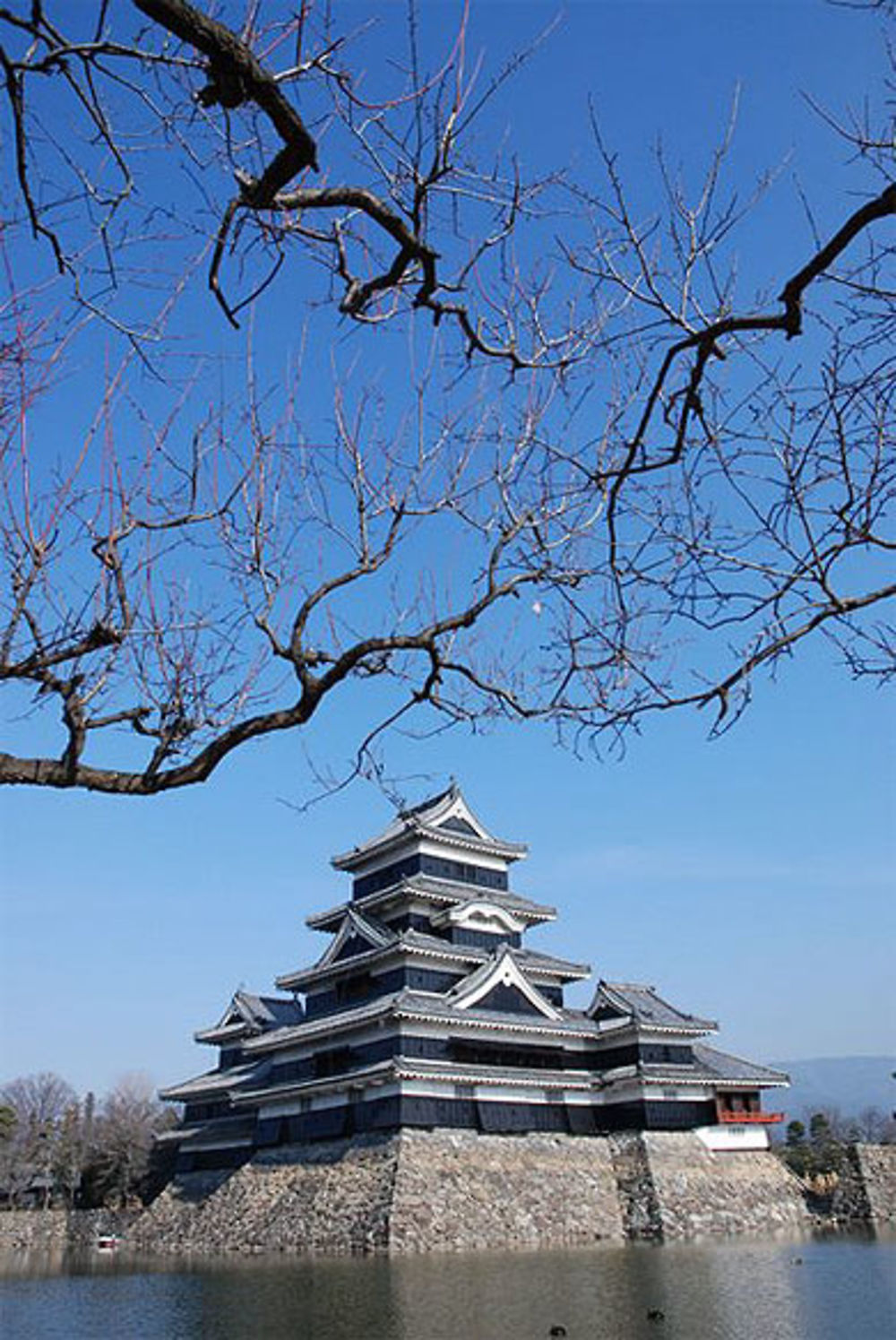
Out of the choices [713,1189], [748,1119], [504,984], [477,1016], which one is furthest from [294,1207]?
[748,1119]

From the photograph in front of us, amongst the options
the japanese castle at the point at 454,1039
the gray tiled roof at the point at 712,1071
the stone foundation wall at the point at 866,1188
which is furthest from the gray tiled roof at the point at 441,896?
the stone foundation wall at the point at 866,1188

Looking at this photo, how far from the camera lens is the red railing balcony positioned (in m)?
26.1

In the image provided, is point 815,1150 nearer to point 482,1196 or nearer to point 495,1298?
point 482,1196

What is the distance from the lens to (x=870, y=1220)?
87.0 ft

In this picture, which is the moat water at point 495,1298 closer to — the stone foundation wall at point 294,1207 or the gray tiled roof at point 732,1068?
the stone foundation wall at point 294,1207

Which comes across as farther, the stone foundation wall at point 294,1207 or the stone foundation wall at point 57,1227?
the stone foundation wall at point 57,1227

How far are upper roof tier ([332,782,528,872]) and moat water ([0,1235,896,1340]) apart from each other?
1102 centimetres

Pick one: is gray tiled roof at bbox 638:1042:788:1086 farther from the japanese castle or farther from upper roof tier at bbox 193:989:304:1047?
upper roof tier at bbox 193:989:304:1047

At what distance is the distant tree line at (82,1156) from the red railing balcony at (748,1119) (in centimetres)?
1894

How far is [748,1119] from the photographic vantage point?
26.7m

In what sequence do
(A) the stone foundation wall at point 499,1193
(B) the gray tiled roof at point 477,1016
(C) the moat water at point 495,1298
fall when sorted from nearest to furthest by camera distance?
(C) the moat water at point 495,1298, (A) the stone foundation wall at point 499,1193, (B) the gray tiled roof at point 477,1016

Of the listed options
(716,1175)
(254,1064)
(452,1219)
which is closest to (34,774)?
(452,1219)

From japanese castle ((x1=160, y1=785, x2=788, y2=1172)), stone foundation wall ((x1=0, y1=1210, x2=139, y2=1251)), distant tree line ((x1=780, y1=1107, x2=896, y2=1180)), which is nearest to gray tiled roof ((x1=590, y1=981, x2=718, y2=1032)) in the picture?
japanese castle ((x1=160, y1=785, x2=788, y2=1172))

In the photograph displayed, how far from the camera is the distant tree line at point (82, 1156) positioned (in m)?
35.2
